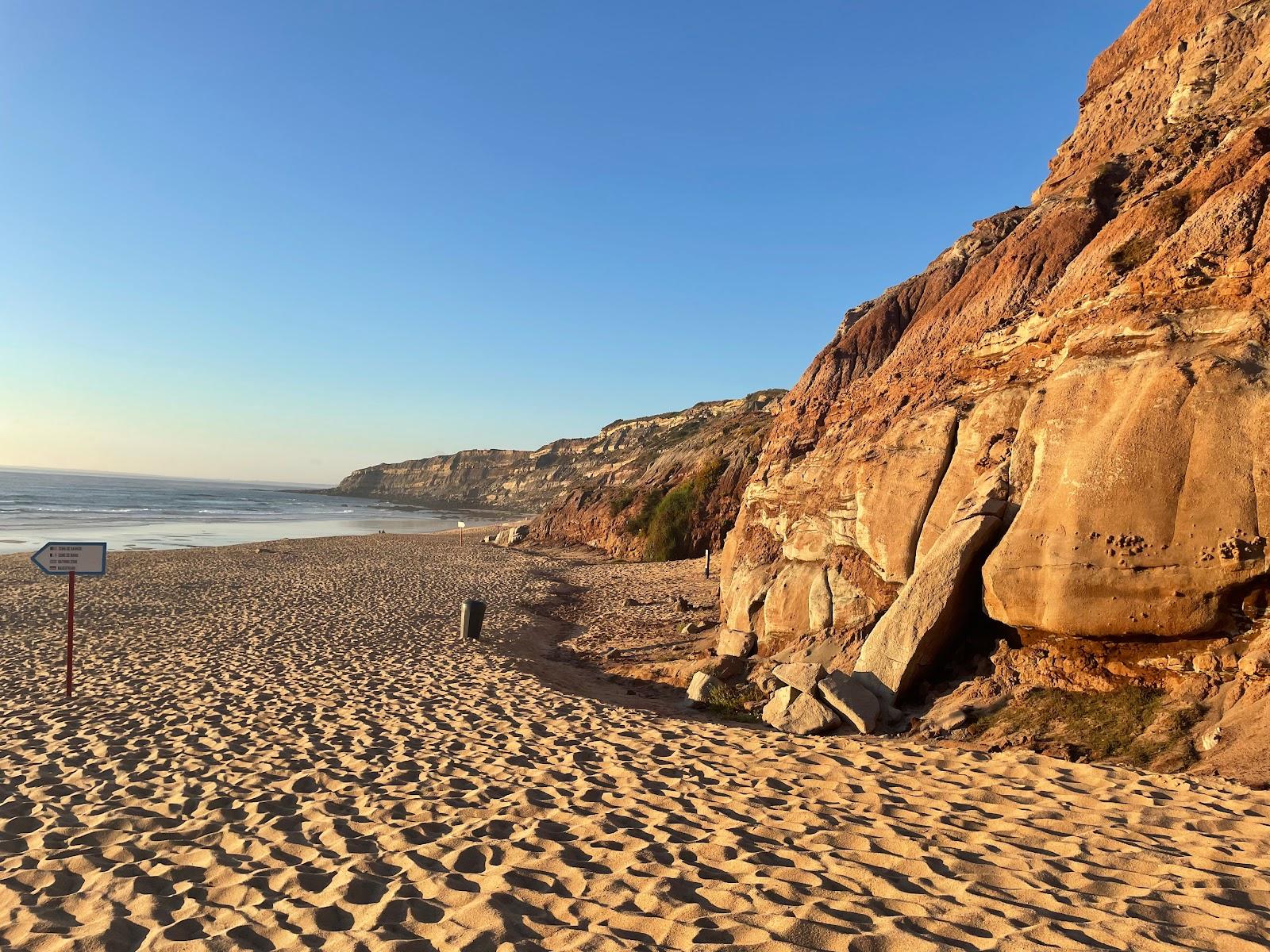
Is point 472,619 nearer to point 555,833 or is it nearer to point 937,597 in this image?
point 937,597

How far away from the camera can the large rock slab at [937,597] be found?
322 inches

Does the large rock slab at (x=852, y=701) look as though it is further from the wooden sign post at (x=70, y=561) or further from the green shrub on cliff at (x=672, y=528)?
the green shrub on cliff at (x=672, y=528)

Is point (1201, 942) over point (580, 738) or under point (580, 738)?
over

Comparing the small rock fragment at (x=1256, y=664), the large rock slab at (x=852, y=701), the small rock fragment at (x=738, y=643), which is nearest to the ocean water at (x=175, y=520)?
the small rock fragment at (x=738, y=643)

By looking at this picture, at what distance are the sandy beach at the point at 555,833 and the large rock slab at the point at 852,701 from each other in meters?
0.57

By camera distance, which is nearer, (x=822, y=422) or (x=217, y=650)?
(x=217, y=650)

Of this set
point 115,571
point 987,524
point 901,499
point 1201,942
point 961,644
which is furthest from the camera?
point 115,571

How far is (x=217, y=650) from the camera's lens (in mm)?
12602

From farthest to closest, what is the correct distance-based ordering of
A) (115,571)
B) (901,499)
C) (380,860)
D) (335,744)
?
1. (115,571)
2. (901,499)
3. (335,744)
4. (380,860)

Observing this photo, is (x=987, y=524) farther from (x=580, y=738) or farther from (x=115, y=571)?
(x=115, y=571)

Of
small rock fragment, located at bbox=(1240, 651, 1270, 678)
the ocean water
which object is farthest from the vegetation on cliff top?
small rock fragment, located at bbox=(1240, 651, 1270, 678)

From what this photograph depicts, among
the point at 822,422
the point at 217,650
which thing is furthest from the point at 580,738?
the point at 822,422

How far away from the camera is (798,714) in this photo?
8211 mm

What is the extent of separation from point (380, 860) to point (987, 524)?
6.99 meters
